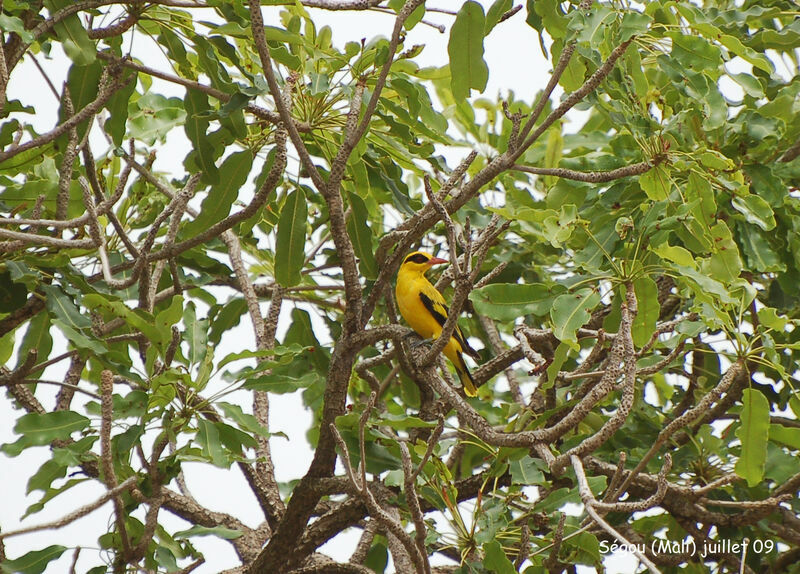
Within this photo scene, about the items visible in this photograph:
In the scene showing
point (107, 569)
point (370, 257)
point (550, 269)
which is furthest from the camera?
point (550, 269)

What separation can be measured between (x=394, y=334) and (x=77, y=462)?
1.50 meters

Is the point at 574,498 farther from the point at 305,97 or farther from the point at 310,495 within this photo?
the point at 305,97

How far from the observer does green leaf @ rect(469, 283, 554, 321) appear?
3453mm

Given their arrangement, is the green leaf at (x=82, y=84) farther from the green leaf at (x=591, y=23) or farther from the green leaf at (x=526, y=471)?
the green leaf at (x=526, y=471)

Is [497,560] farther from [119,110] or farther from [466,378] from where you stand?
[119,110]

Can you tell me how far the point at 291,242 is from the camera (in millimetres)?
4301

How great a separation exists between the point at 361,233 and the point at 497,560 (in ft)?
5.38

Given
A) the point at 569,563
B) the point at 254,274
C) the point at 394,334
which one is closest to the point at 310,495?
the point at 394,334

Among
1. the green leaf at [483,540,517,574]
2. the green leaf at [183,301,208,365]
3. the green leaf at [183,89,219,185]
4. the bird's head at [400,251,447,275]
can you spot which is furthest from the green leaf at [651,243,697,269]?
the bird's head at [400,251,447,275]

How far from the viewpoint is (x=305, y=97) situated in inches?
161

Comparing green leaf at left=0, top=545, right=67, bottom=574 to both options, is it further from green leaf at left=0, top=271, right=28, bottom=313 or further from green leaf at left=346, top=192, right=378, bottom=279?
green leaf at left=346, top=192, right=378, bottom=279

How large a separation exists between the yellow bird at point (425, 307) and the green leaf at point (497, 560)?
1.75 m

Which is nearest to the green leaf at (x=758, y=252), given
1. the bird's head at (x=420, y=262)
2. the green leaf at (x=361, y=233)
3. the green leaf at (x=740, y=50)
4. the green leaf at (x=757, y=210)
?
the green leaf at (x=757, y=210)

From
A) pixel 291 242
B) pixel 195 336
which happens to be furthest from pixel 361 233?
pixel 195 336
